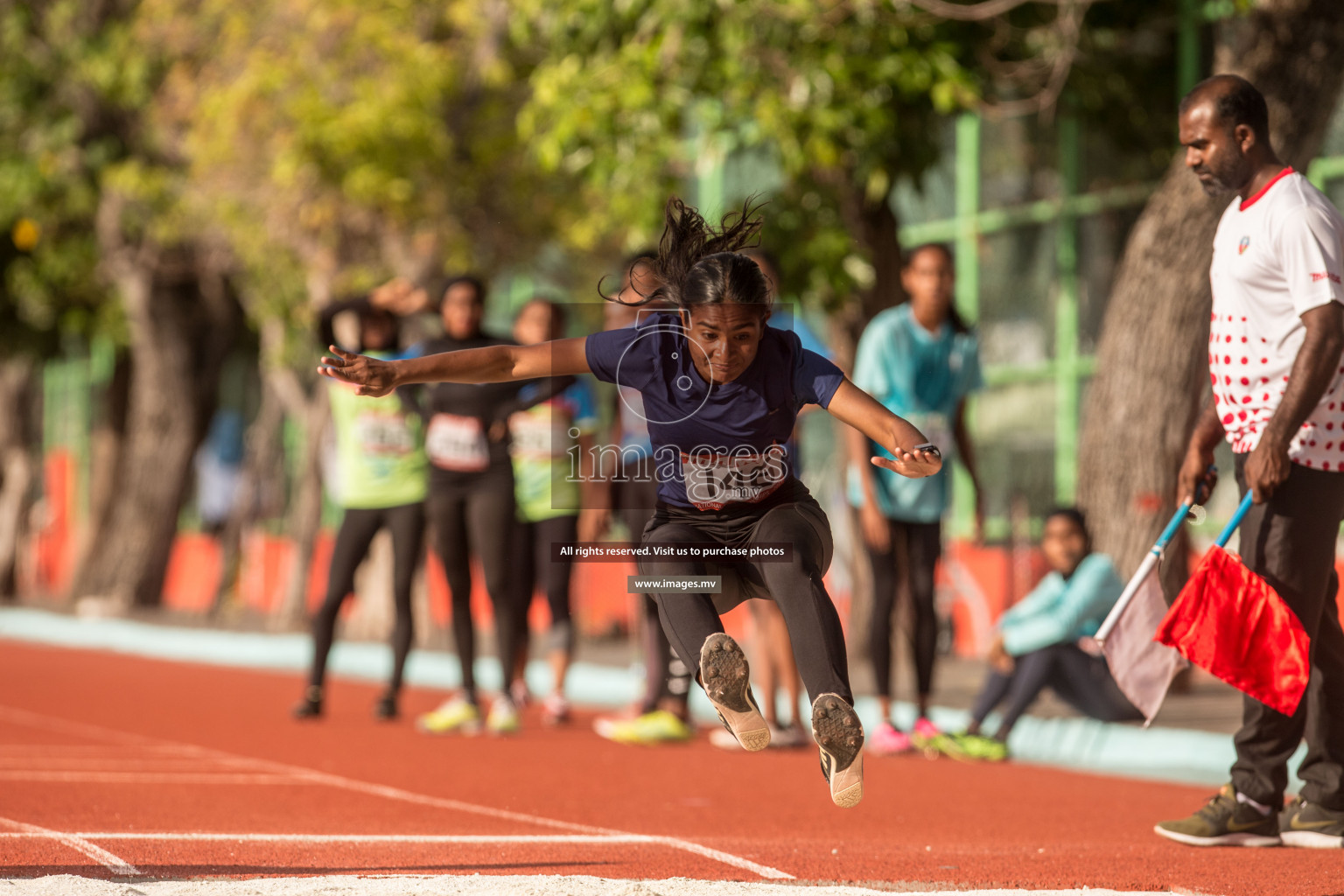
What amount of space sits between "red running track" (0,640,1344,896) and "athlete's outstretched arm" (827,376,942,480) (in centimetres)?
119

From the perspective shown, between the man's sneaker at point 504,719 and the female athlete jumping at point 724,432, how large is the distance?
4.35 metres

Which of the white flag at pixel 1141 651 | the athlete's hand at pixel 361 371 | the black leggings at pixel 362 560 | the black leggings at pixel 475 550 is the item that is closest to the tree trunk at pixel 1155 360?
the black leggings at pixel 475 550

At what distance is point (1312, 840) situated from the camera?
18.6 ft

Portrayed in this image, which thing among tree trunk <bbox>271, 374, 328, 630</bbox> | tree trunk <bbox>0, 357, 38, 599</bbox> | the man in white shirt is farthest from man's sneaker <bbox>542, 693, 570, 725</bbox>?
tree trunk <bbox>0, 357, 38, 599</bbox>

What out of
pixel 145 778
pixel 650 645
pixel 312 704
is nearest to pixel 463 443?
pixel 650 645

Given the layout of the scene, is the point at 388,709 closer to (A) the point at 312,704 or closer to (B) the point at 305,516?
(A) the point at 312,704

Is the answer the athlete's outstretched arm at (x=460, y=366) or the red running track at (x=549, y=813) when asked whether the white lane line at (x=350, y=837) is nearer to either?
the red running track at (x=549, y=813)

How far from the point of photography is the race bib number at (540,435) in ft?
33.2

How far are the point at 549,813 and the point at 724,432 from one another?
2.18 m

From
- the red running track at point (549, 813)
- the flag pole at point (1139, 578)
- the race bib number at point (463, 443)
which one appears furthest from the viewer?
the race bib number at point (463, 443)

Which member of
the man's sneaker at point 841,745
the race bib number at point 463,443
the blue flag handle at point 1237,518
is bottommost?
the man's sneaker at point 841,745

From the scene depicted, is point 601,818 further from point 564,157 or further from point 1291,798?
point 564,157

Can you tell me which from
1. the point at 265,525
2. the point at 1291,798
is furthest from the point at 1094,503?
the point at 265,525

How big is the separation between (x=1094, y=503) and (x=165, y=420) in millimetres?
14933
